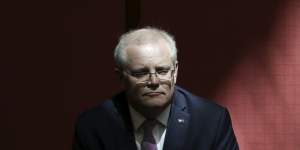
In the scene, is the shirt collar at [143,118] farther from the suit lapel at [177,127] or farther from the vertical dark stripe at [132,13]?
the vertical dark stripe at [132,13]

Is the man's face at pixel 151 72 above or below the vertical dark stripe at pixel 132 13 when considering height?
below

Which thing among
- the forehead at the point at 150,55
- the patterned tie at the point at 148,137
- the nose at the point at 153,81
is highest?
the forehead at the point at 150,55

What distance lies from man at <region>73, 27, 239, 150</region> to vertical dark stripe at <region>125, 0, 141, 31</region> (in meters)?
0.71

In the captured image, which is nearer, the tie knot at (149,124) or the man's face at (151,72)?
the man's face at (151,72)

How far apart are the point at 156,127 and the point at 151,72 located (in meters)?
0.31

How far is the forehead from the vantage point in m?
3.05

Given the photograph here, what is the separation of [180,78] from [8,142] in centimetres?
95

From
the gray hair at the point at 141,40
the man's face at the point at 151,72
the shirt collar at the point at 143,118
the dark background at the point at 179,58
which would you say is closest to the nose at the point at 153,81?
the man's face at the point at 151,72

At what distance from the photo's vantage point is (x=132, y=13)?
396 centimetres

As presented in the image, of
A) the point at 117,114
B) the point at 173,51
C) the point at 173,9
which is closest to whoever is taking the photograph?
the point at 173,51

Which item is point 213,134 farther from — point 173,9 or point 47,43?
point 47,43

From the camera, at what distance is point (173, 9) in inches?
156

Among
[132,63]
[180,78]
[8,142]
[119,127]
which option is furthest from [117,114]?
[8,142]

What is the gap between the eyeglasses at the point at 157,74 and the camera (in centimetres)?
A: 305
